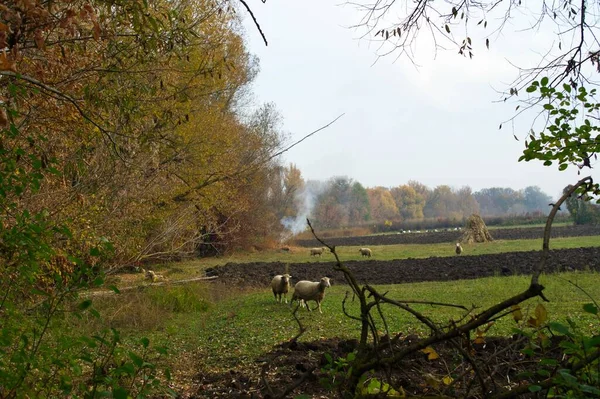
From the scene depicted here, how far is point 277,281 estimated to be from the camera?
1537 cm

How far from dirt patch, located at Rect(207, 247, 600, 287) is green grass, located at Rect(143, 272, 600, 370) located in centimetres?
277

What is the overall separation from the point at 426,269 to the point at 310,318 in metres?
12.5

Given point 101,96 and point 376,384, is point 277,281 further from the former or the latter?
point 376,384

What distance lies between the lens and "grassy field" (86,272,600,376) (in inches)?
392

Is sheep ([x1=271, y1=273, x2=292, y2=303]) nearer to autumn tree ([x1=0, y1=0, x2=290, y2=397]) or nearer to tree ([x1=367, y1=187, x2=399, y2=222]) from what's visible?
autumn tree ([x1=0, y1=0, x2=290, y2=397])

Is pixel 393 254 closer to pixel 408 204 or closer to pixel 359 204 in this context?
pixel 359 204

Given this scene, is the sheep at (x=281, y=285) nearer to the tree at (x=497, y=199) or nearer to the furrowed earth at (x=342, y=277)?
the furrowed earth at (x=342, y=277)

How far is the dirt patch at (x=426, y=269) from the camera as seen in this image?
69.6 feet

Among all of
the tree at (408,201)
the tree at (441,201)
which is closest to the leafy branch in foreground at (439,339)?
the tree at (408,201)

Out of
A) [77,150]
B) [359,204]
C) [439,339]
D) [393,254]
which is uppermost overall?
[359,204]

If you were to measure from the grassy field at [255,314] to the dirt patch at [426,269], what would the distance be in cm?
236

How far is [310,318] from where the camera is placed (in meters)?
12.7

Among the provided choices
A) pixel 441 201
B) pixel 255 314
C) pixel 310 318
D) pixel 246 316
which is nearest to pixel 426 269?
pixel 255 314

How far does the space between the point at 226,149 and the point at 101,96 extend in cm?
1887
